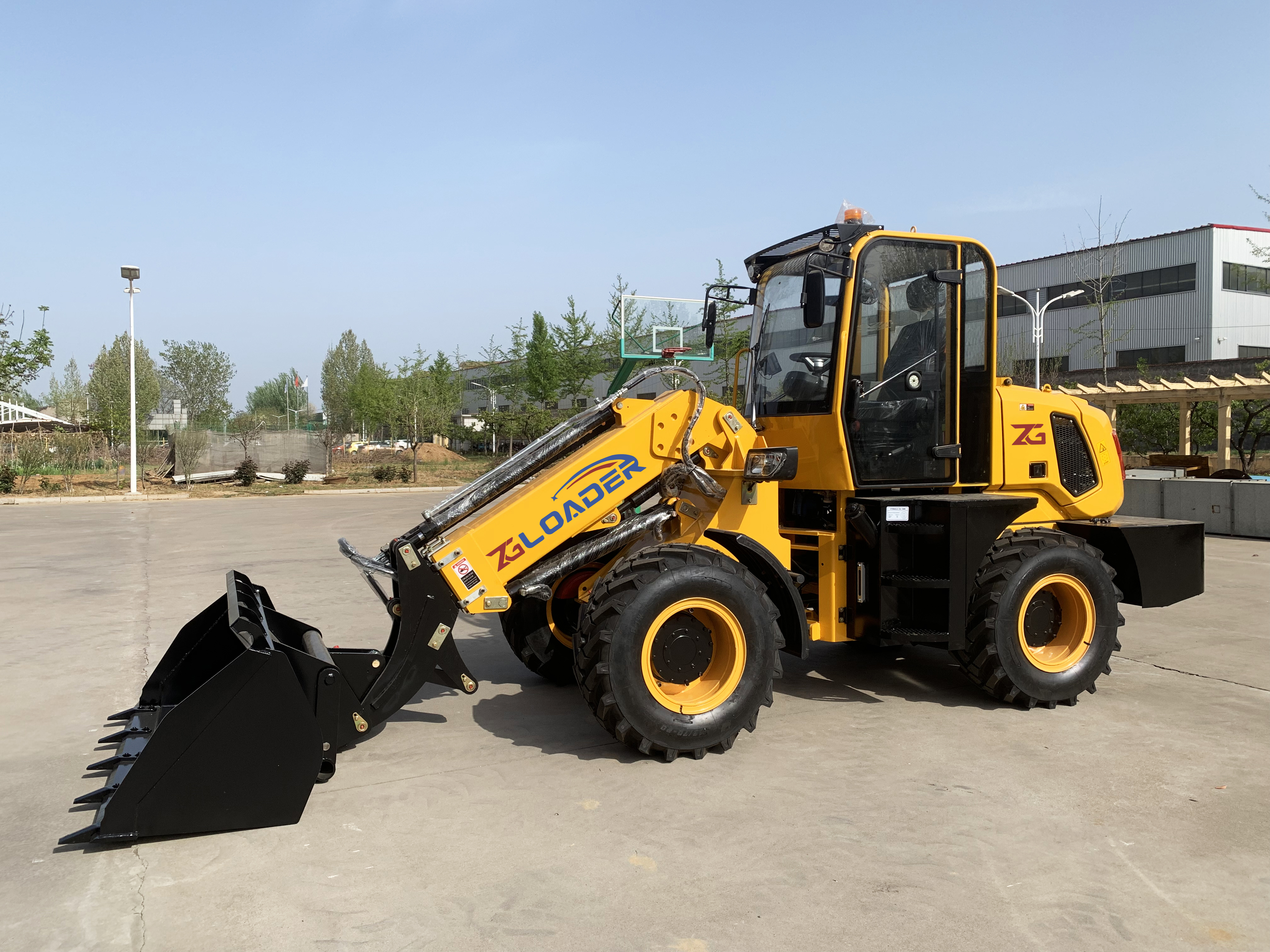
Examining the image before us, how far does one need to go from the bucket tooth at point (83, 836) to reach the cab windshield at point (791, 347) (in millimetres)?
4313

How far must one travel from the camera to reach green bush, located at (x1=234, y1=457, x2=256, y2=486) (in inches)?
1228

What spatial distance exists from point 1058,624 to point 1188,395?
15.0 meters

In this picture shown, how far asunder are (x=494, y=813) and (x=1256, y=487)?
14780 mm

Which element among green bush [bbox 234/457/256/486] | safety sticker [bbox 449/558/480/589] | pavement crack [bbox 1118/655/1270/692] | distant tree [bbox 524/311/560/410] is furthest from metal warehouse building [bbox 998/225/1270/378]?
safety sticker [bbox 449/558/480/589]

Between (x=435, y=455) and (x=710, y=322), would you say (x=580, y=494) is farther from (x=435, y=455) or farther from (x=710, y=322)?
(x=435, y=455)

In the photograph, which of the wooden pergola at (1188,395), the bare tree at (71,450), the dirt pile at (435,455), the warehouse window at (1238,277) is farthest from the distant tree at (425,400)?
the warehouse window at (1238,277)

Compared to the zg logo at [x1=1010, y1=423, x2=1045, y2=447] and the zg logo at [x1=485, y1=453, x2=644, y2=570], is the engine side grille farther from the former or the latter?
the zg logo at [x1=485, y1=453, x2=644, y2=570]

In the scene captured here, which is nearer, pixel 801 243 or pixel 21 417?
pixel 801 243

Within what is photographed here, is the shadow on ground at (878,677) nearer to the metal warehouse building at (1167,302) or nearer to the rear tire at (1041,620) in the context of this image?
the rear tire at (1041,620)

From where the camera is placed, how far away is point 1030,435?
6.35 metres

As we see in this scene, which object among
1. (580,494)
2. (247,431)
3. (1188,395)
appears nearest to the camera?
(580,494)

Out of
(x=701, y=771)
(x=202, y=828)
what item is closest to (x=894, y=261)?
(x=701, y=771)

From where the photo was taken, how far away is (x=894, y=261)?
231 inches

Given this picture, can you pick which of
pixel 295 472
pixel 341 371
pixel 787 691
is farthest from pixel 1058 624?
pixel 341 371
